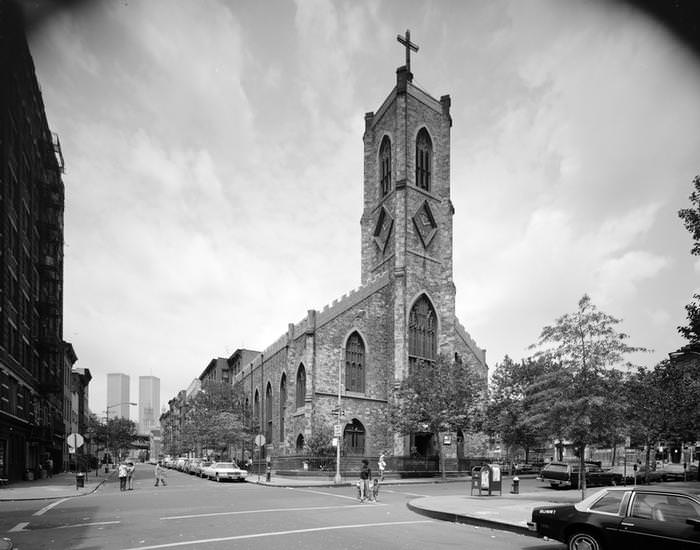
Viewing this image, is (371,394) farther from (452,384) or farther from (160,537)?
(160,537)

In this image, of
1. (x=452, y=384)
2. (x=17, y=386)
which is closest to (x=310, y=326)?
(x=452, y=384)

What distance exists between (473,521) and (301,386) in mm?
Result: 32548

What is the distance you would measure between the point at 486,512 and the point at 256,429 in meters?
46.3

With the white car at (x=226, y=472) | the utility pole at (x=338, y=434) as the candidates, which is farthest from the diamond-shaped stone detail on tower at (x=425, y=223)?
the white car at (x=226, y=472)

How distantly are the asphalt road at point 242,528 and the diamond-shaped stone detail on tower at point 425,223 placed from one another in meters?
31.5

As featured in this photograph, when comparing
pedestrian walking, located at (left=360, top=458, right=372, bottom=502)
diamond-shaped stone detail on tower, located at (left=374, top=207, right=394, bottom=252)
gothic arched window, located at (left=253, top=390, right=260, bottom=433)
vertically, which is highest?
diamond-shaped stone detail on tower, located at (left=374, top=207, right=394, bottom=252)

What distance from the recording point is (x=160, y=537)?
39.9 ft

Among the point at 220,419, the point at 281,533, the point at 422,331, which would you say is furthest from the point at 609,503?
the point at 220,419

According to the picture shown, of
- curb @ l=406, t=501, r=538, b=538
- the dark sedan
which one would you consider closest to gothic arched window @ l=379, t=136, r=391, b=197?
curb @ l=406, t=501, r=538, b=538

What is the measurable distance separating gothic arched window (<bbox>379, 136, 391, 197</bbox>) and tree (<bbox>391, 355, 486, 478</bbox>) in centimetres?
1750

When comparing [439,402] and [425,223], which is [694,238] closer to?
[439,402]

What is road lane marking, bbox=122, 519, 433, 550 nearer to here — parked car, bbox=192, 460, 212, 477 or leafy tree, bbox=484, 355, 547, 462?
leafy tree, bbox=484, 355, 547, 462

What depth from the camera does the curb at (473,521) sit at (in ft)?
43.5

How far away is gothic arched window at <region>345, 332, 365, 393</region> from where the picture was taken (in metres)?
45.1
